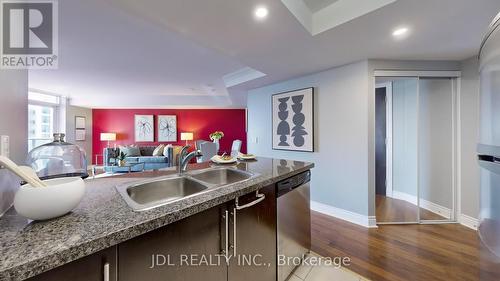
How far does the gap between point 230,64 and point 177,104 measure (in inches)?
154

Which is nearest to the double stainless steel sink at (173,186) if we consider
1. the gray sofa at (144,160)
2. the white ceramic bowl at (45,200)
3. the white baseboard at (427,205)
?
the white ceramic bowl at (45,200)

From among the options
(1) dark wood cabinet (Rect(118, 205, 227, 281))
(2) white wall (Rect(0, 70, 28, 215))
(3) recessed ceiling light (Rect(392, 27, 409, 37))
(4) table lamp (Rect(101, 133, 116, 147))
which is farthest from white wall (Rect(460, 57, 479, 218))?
(4) table lamp (Rect(101, 133, 116, 147))

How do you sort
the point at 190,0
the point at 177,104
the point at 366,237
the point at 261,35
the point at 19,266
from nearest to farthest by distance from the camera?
the point at 19,266
the point at 190,0
the point at 261,35
the point at 366,237
the point at 177,104

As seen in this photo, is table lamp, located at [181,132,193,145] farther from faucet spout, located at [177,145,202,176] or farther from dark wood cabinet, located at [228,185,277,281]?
dark wood cabinet, located at [228,185,277,281]

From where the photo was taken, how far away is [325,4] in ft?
6.40

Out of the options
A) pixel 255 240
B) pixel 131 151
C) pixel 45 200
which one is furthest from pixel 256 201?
pixel 131 151

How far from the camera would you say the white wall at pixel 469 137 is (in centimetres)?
256

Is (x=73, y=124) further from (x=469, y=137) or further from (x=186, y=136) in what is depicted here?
(x=469, y=137)

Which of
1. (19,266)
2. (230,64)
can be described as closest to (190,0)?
(19,266)

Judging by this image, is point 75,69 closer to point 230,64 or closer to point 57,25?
point 57,25

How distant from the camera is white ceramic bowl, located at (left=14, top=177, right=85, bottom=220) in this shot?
0.67m

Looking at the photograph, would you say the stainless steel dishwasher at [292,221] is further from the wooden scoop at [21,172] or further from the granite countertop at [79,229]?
the wooden scoop at [21,172]

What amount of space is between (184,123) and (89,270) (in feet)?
24.4

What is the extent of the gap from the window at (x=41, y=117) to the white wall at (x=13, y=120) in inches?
244
